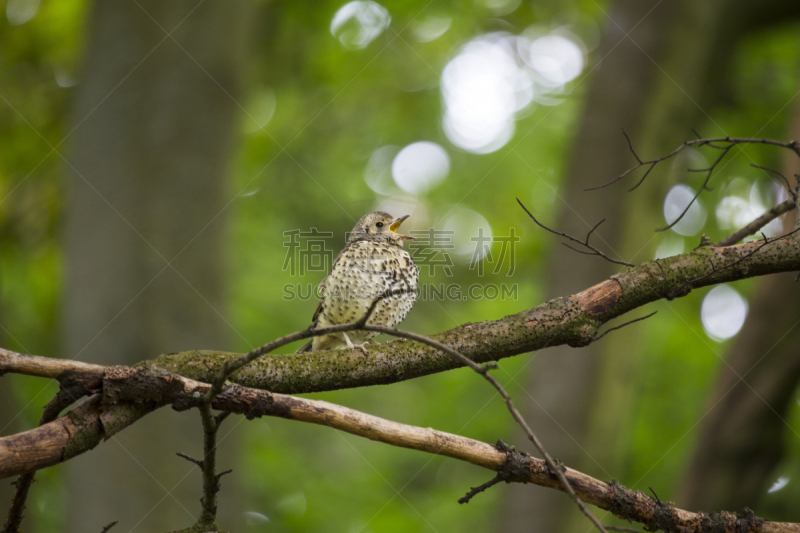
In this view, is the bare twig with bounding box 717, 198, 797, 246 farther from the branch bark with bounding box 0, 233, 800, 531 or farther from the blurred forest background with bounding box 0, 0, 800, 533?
the blurred forest background with bounding box 0, 0, 800, 533

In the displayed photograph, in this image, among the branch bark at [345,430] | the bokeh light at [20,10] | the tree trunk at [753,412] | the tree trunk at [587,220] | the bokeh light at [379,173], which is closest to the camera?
the branch bark at [345,430]

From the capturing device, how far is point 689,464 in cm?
559

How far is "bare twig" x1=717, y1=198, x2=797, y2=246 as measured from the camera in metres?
2.86

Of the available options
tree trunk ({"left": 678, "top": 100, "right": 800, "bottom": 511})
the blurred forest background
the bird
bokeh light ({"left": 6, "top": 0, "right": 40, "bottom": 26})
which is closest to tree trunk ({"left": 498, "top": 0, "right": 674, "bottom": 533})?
the blurred forest background

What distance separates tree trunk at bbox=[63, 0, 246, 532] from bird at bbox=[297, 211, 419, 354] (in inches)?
56.4

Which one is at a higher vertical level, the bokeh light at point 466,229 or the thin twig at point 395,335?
the bokeh light at point 466,229

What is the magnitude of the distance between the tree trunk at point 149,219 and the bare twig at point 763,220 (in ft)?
13.1

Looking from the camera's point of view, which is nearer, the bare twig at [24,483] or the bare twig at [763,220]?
the bare twig at [24,483]

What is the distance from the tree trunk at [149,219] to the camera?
190 inches

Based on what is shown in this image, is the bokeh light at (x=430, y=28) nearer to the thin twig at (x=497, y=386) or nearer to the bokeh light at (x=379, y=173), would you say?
the bokeh light at (x=379, y=173)

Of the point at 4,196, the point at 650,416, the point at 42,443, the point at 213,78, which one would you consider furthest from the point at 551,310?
the point at 4,196

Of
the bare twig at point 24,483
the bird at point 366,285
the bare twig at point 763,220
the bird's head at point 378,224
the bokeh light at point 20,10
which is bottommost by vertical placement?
the bare twig at point 24,483

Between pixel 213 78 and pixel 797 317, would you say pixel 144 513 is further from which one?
pixel 797 317

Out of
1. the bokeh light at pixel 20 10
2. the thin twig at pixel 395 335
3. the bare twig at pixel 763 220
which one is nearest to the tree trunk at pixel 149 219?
Result: the bokeh light at pixel 20 10
